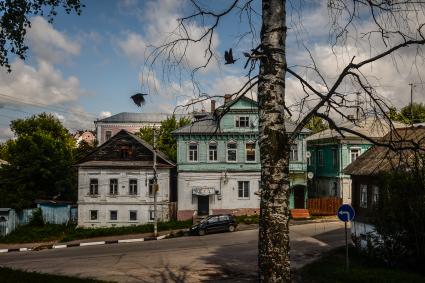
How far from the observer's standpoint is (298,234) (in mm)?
30188

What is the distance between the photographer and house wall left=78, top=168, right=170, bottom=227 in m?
38.4

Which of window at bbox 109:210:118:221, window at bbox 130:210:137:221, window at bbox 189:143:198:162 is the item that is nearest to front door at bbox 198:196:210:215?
window at bbox 189:143:198:162

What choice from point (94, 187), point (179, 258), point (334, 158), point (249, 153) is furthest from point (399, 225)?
point (94, 187)

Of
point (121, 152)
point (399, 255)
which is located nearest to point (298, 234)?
point (399, 255)

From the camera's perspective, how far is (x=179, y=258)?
23.3 metres

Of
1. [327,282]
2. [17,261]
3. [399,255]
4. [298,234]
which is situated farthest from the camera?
[298,234]

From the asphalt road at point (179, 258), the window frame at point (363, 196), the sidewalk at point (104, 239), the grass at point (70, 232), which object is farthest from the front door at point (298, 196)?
the window frame at point (363, 196)

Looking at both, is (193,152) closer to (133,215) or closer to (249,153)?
(249,153)

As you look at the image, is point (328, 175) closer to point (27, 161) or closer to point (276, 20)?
point (27, 161)

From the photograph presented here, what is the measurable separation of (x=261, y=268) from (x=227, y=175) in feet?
112

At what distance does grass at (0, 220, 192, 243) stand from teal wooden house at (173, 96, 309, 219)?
96.3 inches

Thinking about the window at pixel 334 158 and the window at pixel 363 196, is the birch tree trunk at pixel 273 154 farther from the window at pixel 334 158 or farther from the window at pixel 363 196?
the window at pixel 334 158

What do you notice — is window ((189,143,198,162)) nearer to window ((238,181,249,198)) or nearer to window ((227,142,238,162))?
window ((227,142,238,162))

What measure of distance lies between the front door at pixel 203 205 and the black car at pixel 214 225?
5.25 metres
